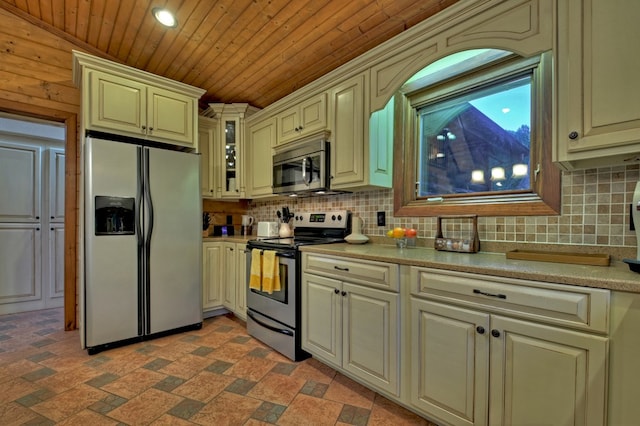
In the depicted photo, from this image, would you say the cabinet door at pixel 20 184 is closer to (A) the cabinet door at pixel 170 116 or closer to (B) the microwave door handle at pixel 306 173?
(A) the cabinet door at pixel 170 116

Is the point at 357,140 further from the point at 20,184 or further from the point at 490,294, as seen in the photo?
the point at 20,184

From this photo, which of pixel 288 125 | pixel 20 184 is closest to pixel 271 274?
pixel 288 125

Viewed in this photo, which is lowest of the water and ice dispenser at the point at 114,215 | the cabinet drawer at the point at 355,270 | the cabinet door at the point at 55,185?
the cabinet drawer at the point at 355,270

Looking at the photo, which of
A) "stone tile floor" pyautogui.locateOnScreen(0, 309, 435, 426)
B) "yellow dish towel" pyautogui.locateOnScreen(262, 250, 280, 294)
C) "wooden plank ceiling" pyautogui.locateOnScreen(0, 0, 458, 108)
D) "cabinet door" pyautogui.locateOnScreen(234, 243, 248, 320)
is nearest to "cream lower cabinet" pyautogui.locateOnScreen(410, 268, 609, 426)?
"stone tile floor" pyautogui.locateOnScreen(0, 309, 435, 426)

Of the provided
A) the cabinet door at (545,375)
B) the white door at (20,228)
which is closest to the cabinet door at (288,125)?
the cabinet door at (545,375)

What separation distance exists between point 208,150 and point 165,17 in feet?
4.71

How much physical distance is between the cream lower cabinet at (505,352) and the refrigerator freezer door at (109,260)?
2310 mm

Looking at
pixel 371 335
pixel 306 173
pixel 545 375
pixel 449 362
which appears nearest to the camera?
pixel 545 375

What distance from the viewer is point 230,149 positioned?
358 centimetres

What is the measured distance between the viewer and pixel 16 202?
3449mm

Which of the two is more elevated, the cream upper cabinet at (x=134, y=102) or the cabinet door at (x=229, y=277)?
the cream upper cabinet at (x=134, y=102)

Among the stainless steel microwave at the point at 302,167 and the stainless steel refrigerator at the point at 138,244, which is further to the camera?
the stainless steel microwave at the point at 302,167

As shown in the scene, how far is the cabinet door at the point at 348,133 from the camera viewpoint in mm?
2271

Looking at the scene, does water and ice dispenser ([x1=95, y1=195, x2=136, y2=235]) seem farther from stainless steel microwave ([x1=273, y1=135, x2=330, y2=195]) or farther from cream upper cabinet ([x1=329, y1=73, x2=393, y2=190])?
cream upper cabinet ([x1=329, y1=73, x2=393, y2=190])
